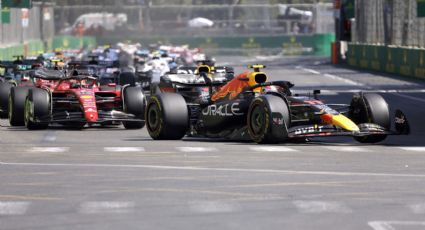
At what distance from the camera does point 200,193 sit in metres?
14.0

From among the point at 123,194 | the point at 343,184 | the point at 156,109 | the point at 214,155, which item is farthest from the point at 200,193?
the point at 156,109

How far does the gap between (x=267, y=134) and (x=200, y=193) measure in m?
7.11

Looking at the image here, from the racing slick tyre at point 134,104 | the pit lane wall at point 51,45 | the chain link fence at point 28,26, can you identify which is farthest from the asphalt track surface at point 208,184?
the chain link fence at point 28,26

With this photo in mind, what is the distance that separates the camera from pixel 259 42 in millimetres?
115000

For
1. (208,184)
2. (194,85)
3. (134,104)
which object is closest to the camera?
(208,184)

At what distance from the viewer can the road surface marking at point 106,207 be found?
12414mm

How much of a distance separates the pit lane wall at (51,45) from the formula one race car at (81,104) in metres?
41.9

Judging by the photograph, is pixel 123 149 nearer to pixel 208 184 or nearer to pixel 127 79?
pixel 208 184

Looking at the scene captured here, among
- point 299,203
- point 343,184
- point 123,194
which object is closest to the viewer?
point 299,203

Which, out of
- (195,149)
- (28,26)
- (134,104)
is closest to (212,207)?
(195,149)

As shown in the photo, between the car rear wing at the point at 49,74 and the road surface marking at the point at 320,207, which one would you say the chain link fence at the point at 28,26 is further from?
the road surface marking at the point at 320,207

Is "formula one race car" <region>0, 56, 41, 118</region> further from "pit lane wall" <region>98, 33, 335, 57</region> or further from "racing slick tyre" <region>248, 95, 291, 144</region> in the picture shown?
"pit lane wall" <region>98, 33, 335, 57</region>

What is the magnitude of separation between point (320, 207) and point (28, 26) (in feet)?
280

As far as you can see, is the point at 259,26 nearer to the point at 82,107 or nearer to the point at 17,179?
the point at 82,107
